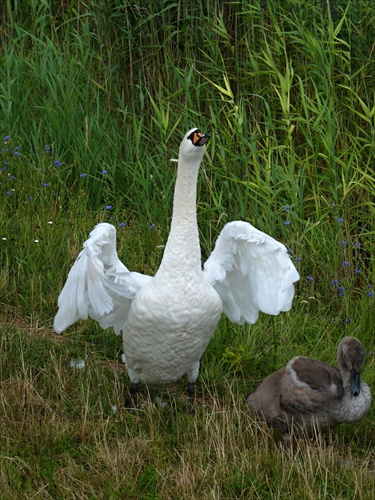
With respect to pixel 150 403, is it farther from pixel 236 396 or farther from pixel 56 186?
pixel 56 186

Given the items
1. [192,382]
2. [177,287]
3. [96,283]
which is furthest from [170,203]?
[96,283]

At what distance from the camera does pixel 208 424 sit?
5375 millimetres

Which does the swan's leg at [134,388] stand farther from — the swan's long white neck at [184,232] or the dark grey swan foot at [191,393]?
the swan's long white neck at [184,232]

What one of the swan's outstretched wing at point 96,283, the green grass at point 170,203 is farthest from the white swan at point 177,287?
the green grass at point 170,203

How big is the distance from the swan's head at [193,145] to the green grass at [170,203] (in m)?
1.21

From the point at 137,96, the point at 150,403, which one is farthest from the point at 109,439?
the point at 137,96

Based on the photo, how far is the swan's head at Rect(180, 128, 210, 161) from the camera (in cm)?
542

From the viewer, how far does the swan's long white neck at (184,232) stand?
5.40m

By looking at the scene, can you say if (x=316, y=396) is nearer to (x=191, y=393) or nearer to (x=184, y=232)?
(x=191, y=393)

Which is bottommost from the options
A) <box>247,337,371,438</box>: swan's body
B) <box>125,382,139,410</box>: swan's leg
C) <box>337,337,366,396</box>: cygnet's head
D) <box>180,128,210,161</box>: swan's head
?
<box>125,382,139,410</box>: swan's leg

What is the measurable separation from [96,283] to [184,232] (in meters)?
0.58

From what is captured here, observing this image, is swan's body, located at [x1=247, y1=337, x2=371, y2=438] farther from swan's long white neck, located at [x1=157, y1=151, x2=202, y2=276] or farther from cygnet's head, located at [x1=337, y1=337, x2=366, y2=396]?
swan's long white neck, located at [x1=157, y1=151, x2=202, y2=276]

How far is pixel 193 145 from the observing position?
546 centimetres

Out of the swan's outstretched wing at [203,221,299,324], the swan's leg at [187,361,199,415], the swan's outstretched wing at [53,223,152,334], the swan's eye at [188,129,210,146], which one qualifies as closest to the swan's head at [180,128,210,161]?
the swan's eye at [188,129,210,146]
